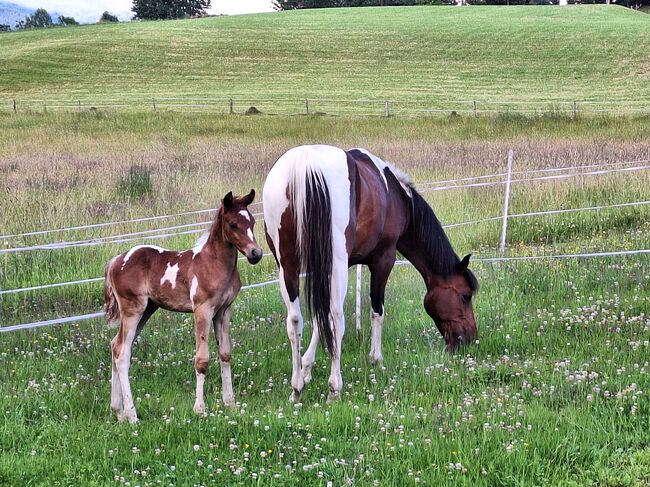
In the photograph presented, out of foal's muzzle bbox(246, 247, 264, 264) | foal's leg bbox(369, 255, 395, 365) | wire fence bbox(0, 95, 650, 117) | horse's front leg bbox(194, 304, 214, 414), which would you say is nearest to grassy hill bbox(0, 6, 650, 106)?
wire fence bbox(0, 95, 650, 117)

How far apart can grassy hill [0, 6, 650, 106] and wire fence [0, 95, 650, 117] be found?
5.35ft

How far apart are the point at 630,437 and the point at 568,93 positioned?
1642 inches

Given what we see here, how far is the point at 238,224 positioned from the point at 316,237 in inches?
30.3

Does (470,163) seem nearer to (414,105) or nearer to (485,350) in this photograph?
(485,350)

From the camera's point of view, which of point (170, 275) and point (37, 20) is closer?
point (170, 275)

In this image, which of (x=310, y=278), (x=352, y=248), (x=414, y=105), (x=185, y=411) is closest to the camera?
(x=185, y=411)

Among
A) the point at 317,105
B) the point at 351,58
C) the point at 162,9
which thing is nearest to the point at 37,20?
the point at 162,9

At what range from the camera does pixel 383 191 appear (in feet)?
23.9

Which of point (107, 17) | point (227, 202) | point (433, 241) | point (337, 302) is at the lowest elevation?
point (337, 302)

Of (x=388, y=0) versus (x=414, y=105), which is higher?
(x=388, y=0)

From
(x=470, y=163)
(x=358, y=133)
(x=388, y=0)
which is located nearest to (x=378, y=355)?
(x=470, y=163)

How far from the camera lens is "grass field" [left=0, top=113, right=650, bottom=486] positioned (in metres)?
4.95

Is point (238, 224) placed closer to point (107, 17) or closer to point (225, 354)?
point (225, 354)

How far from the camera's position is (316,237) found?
251 inches
